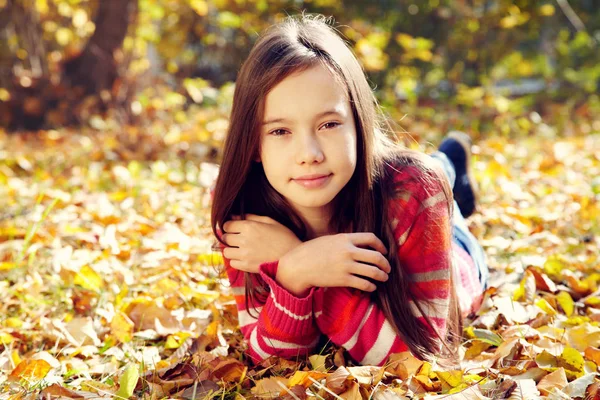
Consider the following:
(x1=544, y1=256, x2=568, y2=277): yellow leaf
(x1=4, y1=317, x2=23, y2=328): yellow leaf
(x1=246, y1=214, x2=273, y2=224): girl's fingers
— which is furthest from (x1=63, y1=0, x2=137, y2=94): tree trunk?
(x1=544, y1=256, x2=568, y2=277): yellow leaf

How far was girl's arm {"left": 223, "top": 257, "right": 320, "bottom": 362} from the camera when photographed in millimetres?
1619

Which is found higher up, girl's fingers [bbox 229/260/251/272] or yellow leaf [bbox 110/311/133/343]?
girl's fingers [bbox 229/260/251/272]

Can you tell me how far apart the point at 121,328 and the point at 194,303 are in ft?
1.11

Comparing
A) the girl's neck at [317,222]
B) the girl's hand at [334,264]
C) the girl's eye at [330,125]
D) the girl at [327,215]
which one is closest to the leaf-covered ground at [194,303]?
the girl at [327,215]

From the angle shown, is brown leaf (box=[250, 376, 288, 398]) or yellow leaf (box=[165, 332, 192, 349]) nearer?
brown leaf (box=[250, 376, 288, 398])

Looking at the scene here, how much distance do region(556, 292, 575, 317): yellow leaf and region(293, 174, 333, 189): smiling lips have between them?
0.89 metres

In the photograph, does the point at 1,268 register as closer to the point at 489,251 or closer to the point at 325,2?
the point at 489,251

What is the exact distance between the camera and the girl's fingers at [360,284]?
159cm

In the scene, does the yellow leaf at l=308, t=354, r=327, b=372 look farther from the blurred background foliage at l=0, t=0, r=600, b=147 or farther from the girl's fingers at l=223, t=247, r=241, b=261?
the blurred background foliage at l=0, t=0, r=600, b=147

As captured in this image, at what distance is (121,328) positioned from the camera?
1921 millimetres

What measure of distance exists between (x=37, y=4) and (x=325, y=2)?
3050 millimetres

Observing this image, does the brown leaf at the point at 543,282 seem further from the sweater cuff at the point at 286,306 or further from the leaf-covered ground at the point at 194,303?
the sweater cuff at the point at 286,306

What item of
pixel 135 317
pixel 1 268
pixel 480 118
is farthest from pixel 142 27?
pixel 135 317

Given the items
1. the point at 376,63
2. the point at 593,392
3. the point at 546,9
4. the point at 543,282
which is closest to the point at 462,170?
the point at 543,282
